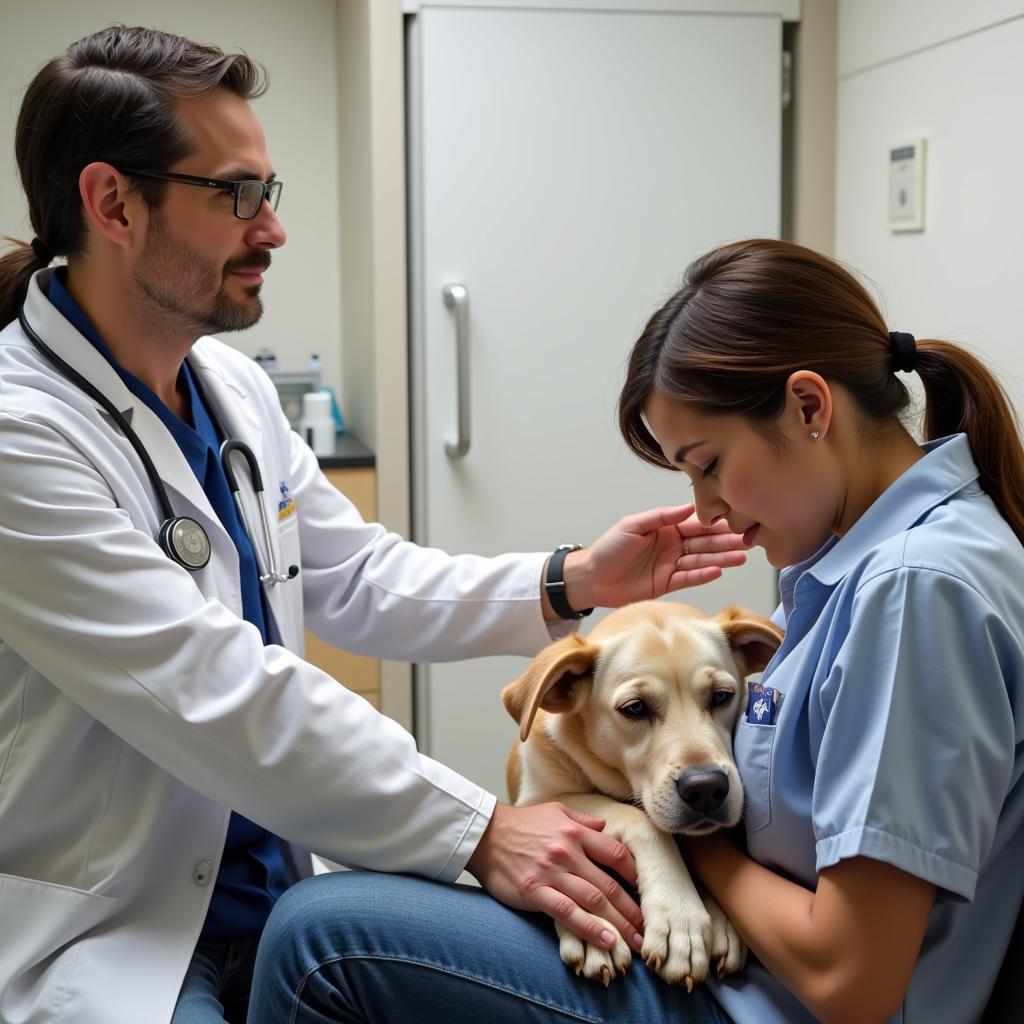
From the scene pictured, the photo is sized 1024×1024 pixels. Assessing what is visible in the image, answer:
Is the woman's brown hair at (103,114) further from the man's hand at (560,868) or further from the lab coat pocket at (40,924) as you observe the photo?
the man's hand at (560,868)

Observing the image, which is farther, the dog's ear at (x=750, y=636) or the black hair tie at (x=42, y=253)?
the black hair tie at (x=42, y=253)

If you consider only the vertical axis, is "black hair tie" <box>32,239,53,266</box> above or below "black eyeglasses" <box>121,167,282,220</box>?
below

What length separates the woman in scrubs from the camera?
38.0 inches

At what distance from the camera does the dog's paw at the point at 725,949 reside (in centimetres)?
114

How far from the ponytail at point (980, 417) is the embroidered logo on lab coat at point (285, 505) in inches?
34.4

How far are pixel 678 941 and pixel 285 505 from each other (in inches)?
33.5

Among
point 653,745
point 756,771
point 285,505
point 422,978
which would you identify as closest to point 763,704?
point 756,771

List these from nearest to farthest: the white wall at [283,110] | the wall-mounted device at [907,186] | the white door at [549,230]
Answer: the wall-mounted device at [907,186], the white door at [549,230], the white wall at [283,110]

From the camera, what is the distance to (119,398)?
56.1 inches

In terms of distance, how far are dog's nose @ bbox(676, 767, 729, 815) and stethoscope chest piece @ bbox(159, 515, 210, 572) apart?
61cm

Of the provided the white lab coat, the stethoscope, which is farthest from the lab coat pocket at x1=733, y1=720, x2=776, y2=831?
the stethoscope

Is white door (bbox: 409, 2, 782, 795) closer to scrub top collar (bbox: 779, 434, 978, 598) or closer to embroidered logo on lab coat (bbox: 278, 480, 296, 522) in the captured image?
embroidered logo on lab coat (bbox: 278, 480, 296, 522)

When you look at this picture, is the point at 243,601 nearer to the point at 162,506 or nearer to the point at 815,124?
the point at 162,506

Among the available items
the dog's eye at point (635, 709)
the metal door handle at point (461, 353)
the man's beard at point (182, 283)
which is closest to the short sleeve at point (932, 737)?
the dog's eye at point (635, 709)
